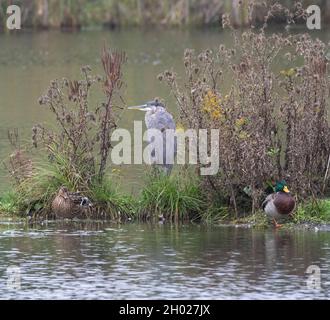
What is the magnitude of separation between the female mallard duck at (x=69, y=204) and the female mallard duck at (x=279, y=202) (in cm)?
213

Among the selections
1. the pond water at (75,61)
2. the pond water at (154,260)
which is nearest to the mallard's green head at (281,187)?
the pond water at (154,260)

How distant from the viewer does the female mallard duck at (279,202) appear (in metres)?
13.8

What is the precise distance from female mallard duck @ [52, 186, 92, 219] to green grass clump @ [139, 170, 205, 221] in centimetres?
68

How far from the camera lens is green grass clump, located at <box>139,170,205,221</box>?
14.5m

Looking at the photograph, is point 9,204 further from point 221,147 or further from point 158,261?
point 158,261

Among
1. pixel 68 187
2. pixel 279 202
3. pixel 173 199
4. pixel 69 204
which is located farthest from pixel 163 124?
pixel 279 202

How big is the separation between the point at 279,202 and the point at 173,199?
1.38 metres

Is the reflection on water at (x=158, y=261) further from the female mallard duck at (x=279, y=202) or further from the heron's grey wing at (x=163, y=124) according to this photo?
the heron's grey wing at (x=163, y=124)

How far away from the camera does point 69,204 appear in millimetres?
14406

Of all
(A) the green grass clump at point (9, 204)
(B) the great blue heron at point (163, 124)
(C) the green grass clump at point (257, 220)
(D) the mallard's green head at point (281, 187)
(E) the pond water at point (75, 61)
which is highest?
(E) the pond water at point (75, 61)

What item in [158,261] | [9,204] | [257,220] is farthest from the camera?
[9,204]

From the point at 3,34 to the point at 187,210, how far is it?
3038 cm
